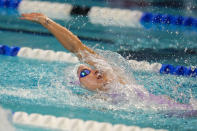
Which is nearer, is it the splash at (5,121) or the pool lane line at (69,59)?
the splash at (5,121)

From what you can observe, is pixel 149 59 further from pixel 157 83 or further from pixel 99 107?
pixel 99 107

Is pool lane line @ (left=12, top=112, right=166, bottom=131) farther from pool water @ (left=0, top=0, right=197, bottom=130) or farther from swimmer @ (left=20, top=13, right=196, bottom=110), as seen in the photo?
swimmer @ (left=20, top=13, right=196, bottom=110)

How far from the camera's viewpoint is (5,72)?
10.8ft

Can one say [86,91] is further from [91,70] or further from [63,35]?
[63,35]

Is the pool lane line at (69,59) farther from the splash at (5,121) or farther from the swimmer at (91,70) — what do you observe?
the splash at (5,121)

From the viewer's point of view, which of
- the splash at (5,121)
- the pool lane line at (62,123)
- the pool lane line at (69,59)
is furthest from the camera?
the pool lane line at (69,59)

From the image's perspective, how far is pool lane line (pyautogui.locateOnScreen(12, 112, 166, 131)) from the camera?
2.58 meters

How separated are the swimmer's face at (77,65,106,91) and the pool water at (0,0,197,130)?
0.36 ft

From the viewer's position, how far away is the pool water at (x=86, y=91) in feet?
8.78

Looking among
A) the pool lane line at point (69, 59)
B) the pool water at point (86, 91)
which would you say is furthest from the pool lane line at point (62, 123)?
the pool lane line at point (69, 59)

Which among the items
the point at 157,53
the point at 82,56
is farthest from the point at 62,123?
the point at 157,53

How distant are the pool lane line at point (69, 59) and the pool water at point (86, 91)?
2.9 inches

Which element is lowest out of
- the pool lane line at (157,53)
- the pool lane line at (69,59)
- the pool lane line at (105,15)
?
the pool lane line at (69,59)

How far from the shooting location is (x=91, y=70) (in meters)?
2.67
